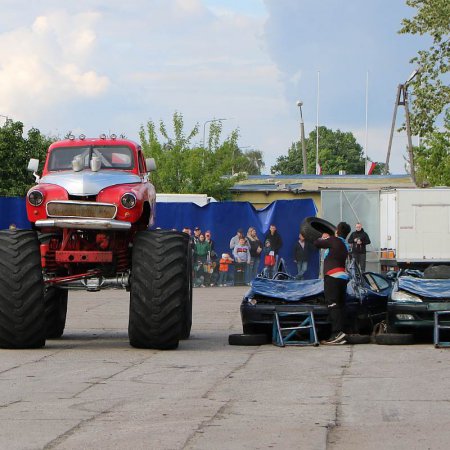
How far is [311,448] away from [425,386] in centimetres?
388

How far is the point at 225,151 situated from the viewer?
5238cm

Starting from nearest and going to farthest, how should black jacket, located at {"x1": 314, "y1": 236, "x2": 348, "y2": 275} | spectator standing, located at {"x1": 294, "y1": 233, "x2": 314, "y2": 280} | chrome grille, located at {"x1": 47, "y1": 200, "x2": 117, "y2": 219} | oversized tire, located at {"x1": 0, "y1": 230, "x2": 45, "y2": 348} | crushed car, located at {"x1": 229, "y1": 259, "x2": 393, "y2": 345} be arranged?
oversized tire, located at {"x1": 0, "y1": 230, "x2": 45, "y2": 348} → chrome grille, located at {"x1": 47, "y1": 200, "x2": 117, "y2": 219} → crushed car, located at {"x1": 229, "y1": 259, "x2": 393, "y2": 345} → black jacket, located at {"x1": 314, "y1": 236, "x2": 348, "y2": 275} → spectator standing, located at {"x1": 294, "y1": 233, "x2": 314, "y2": 280}

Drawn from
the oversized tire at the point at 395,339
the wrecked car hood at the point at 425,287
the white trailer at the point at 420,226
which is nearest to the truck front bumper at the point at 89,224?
the oversized tire at the point at 395,339

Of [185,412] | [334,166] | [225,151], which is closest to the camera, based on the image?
[185,412]

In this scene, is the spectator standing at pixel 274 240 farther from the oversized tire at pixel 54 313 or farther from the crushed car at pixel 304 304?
the oversized tire at pixel 54 313

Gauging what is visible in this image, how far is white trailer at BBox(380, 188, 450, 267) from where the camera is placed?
115ft

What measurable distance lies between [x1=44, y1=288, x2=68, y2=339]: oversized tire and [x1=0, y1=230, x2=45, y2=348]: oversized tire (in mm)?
2266

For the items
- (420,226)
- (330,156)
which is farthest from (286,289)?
(330,156)

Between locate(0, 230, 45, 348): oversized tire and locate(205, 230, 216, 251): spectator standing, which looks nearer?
locate(0, 230, 45, 348): oversized tire

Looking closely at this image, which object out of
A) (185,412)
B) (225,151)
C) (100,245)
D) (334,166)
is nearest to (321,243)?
(100,245)

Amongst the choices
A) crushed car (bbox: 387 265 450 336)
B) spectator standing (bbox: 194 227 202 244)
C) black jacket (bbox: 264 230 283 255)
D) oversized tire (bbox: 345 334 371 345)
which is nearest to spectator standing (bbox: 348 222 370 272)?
black jacket (bbox: 264 230 283 255)

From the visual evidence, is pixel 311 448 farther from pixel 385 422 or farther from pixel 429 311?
pixel 429 311

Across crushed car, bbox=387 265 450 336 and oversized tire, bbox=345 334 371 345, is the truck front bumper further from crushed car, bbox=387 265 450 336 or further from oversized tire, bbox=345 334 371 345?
crushed car, bbox=387 265 450 336

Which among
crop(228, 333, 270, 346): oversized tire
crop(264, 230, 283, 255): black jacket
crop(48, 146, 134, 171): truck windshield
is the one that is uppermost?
crop(48, 146, 134, 171): truck windshield
